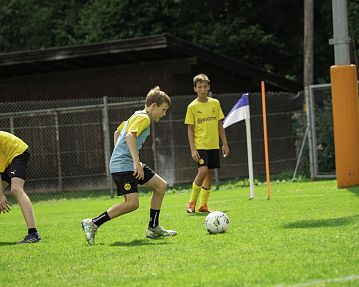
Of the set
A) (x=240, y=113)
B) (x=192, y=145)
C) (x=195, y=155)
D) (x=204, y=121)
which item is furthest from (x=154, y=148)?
(x=195, y=155)

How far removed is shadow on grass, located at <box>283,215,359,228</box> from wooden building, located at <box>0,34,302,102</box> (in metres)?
12.0

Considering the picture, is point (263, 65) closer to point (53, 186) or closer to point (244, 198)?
point (53, 186)

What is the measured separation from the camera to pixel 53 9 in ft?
120

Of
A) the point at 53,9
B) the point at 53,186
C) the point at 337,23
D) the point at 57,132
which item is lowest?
the point at 53,186

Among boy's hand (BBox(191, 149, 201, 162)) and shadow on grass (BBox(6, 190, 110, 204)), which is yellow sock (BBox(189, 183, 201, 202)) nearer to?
boy's hand (BBox(191, 149, 201, 162))

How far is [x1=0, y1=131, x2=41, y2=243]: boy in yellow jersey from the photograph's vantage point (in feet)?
34.0

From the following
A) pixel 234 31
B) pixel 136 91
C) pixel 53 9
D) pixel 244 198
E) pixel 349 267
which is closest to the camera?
pixel 349 267

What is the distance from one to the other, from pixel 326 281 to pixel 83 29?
28738 mm

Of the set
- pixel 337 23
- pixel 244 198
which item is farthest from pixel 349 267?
pixel 337 23

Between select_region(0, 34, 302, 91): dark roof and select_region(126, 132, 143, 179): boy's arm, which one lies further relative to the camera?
select_region(0, 34, 302, 91): dark roof

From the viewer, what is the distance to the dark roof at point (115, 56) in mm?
22406

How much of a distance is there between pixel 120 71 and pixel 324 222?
1522 centimetres

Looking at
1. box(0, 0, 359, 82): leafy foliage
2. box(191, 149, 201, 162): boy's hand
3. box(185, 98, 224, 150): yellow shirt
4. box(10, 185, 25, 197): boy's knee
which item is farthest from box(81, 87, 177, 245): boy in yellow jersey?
box(0, 0, 359, 82): leafy foliage

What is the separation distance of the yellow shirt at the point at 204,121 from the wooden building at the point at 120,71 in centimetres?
866
